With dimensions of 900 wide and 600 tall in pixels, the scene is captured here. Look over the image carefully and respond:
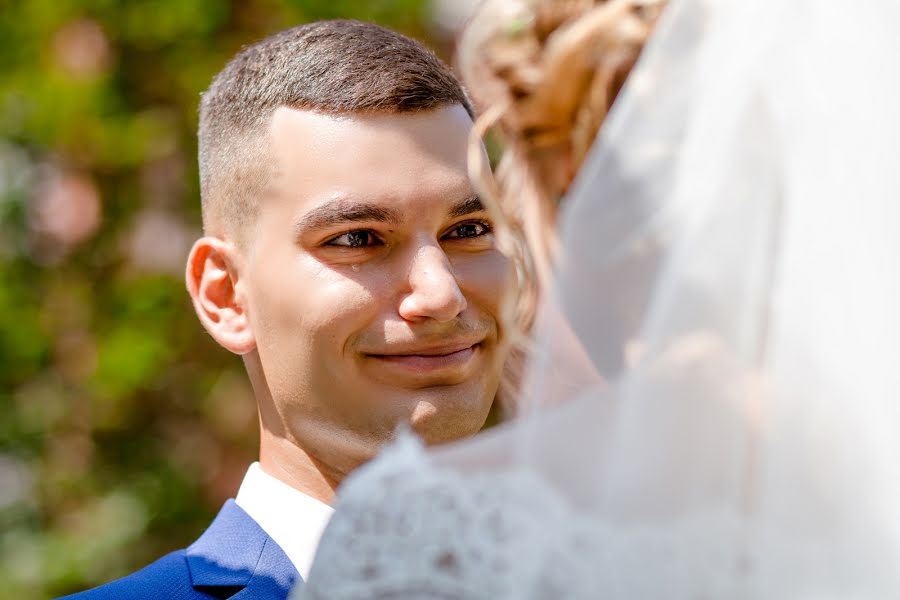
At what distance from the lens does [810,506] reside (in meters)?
1.08

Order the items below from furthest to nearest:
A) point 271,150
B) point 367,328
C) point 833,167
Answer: point 271,150 < point 367,328 < point 833,167

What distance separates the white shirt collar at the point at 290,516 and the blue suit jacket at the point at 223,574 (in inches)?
0.9

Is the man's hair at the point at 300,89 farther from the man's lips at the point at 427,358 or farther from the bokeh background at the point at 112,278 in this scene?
the bokeh background at the point at 112,278

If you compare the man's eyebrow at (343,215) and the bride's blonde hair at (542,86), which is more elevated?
the bride's blonde hair at (542,86)

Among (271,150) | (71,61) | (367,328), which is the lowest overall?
(71,61)

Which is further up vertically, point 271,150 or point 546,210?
point 546,210

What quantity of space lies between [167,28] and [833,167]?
5018 millimetres

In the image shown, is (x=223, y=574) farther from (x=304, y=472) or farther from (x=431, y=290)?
(x=431, y=290)

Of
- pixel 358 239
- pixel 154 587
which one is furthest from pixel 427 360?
pixel 154 587

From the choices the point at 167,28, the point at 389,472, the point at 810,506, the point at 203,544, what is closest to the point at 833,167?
the point at 810,506

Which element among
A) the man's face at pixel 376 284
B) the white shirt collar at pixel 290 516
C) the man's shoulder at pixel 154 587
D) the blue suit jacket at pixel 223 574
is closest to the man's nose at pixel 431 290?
the man's face at pixel 376 284

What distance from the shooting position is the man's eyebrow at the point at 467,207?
81.9 inches

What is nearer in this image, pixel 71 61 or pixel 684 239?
pixel 684 239

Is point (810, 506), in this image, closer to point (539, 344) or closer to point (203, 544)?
point (539, 344)
